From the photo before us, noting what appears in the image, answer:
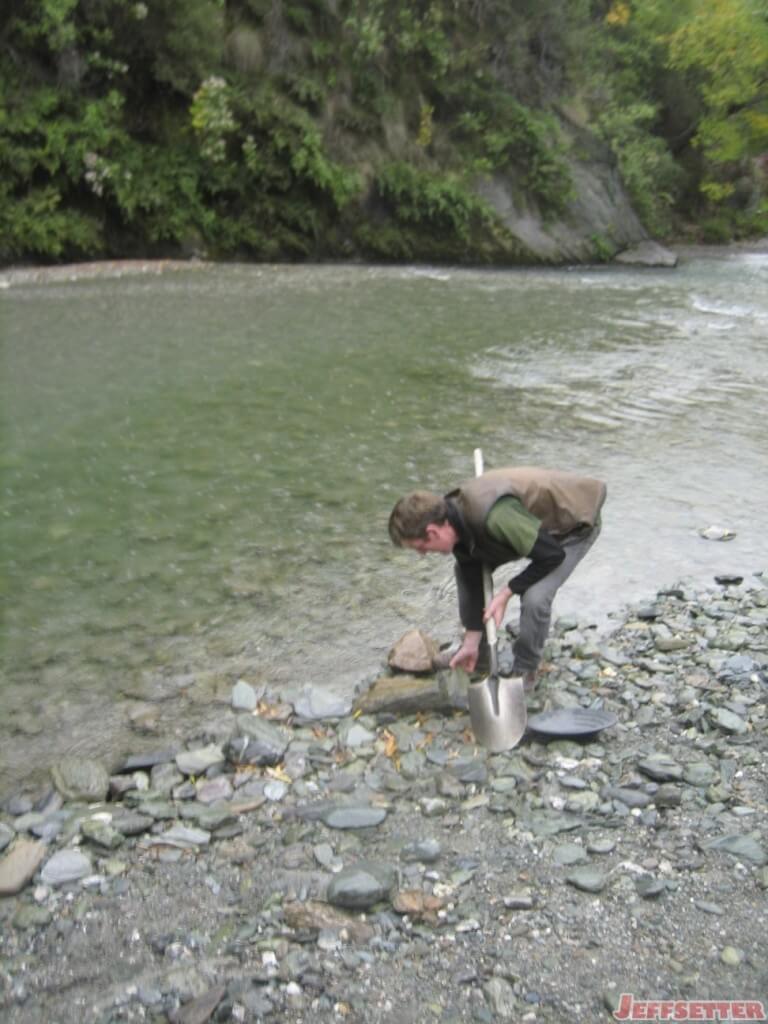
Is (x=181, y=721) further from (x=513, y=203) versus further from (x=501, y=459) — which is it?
(x=513, y=203)

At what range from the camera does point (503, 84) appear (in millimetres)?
23906

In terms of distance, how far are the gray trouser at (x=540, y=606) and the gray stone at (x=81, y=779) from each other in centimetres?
176

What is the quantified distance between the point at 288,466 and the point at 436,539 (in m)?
3.77

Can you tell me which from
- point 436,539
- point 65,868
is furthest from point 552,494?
point 65,868

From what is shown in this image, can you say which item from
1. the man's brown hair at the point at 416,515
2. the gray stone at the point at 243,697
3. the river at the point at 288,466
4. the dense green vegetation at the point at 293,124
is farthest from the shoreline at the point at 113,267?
the man's brown hair at the point at 416,515

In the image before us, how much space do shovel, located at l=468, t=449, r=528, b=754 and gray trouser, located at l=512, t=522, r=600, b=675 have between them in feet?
0.92

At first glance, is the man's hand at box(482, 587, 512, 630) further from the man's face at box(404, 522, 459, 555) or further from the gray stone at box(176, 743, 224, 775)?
the gray stone at box(176, 743, 224, 775)

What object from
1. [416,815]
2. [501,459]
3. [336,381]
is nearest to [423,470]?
[501,459]

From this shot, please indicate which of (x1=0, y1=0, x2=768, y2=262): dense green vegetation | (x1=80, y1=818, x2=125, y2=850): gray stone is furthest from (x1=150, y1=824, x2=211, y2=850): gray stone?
(x1=0, y1=0, x2=768, y2=262): dense green vegetation

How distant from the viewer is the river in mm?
4855

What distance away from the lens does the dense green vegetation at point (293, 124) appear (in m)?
17.4

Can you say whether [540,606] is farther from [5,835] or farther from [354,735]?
[5,835]

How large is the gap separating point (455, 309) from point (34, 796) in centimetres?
1196

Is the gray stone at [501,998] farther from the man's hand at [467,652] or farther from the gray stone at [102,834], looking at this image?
the man's hand at [467,652]
